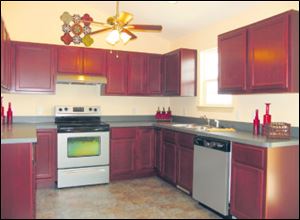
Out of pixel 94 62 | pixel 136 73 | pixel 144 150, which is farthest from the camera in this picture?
pixel 136 73

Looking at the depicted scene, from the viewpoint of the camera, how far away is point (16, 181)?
→ 2457mm

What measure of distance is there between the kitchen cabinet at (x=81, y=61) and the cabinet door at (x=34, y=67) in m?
0.14

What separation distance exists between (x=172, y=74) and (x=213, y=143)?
72.4 inches

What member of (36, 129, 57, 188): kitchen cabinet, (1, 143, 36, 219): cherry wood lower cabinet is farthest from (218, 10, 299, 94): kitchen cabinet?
(36, 129, 57, 188): kitchen cabinet

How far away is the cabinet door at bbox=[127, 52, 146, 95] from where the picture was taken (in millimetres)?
4777

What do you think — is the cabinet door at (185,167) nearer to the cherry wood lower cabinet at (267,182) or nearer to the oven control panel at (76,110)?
the cherry wood lower cabinet at (267,182)

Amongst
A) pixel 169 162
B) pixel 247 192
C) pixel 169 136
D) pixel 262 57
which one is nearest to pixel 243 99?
pixel 262 57

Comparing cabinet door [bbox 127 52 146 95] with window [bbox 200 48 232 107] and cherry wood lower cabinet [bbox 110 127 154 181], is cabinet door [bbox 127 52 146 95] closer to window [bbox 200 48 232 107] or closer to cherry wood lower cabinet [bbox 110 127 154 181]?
cherry wood lower cabinet [bbox 110 127 154 181]

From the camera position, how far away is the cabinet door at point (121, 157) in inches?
174

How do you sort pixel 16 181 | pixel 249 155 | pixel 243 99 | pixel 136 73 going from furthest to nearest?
pixel 136 73 < pixel 243 99 < pixel 249 155 < pixel 16 181

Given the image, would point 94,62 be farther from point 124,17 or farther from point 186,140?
point 186,140

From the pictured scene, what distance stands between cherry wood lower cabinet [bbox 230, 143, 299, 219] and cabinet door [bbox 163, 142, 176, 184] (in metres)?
1.35

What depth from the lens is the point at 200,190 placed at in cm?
335

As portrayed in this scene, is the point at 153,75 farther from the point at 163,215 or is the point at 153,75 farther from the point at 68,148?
the point at 163,215
